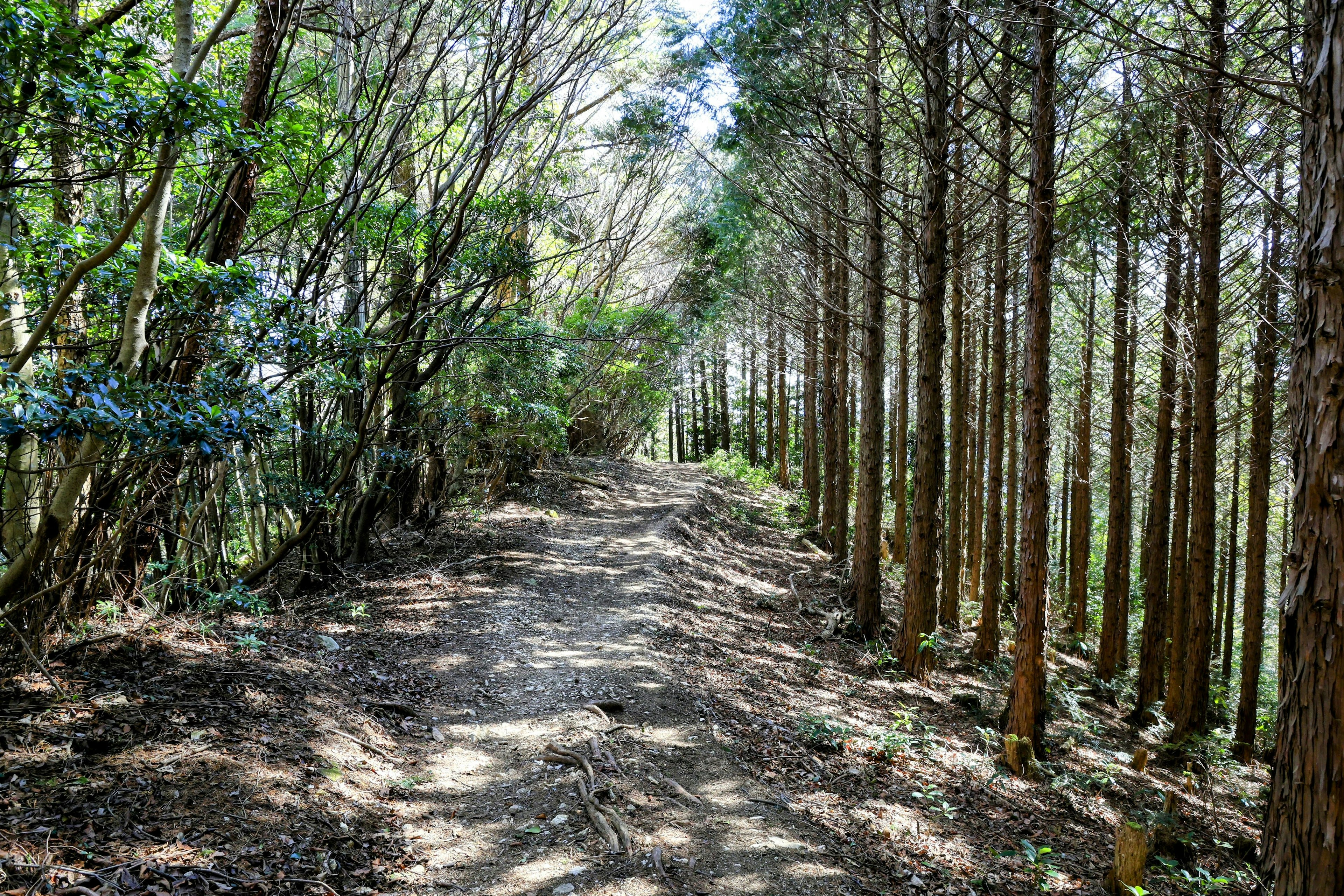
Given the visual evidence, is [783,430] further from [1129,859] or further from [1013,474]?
[1129,859]

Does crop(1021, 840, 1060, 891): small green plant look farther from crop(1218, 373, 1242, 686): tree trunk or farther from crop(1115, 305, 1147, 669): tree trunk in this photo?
crop(1218, 373, 1242, 686): tree trunk

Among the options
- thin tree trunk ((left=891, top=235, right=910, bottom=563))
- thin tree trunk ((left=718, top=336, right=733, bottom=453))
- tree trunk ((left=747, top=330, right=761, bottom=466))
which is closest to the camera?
thin tree trunk ((left=891, top=235, right=910, bottom=563))

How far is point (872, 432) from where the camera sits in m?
9.56

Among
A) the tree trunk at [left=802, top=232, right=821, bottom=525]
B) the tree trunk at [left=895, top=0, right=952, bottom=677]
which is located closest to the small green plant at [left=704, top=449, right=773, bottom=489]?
the tree trunk at [left=802, top=232, right=821, bottom=525]

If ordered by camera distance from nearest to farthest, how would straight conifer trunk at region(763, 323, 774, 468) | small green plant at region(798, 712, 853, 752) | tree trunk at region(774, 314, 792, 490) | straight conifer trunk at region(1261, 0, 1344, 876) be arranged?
straight conifer trunk at region(1261, 0, 1344, 876)
small green plant at region(798, 712, 853, 752)
straight conifer trunk at region(763, 323, 774, 468)
tree trunk at region(774, 314, 792, 490)

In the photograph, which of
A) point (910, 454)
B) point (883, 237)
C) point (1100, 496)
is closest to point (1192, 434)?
point (883, 237)

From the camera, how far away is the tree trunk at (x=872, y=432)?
31.3ft

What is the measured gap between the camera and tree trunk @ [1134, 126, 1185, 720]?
10.1m

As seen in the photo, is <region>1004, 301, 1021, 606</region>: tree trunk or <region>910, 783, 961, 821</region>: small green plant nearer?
<region>910, 783, 961, 821</region>: small green plant

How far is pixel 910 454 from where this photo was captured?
27719mm

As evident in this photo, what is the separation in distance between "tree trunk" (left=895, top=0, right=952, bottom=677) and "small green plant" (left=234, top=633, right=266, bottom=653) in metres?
7.07

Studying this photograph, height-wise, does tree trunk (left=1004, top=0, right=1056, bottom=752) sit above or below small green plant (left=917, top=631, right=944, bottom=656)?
A: above

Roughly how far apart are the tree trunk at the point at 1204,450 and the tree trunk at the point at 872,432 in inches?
155

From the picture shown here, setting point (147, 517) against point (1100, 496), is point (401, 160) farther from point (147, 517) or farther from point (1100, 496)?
point (1100, 496)
